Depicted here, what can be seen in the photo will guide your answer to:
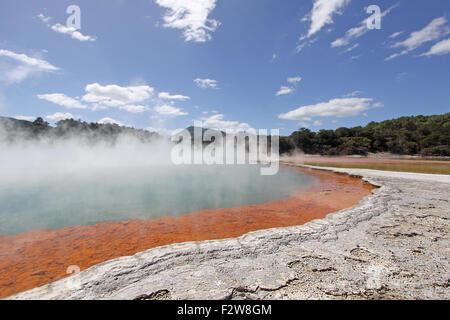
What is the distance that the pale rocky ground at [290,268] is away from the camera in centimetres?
190

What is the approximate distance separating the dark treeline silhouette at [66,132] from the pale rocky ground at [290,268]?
36.4 metres

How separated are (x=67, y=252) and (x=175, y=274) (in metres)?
2.64

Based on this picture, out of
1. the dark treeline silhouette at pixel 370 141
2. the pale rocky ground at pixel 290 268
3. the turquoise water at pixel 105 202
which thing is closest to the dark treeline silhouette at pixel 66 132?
the turquoise water at pixel 105 202

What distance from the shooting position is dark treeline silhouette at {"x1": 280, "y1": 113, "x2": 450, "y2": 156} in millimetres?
29375

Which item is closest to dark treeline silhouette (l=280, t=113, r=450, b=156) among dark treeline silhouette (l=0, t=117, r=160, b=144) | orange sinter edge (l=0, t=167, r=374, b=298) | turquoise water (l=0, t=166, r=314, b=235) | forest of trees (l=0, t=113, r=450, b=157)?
forest of trees (l=0, t=113, r=450, b=157)

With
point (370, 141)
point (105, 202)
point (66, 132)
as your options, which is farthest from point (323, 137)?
point (66, 132)

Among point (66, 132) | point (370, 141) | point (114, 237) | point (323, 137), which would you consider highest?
point (66, 132)

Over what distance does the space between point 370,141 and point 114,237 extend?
142 ft

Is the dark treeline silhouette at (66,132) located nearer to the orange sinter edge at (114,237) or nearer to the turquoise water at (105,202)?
the turquoise water at (105,202)

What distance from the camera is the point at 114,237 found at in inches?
161

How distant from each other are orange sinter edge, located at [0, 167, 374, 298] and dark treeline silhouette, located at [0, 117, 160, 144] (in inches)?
1317

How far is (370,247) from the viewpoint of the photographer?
9.16ft
